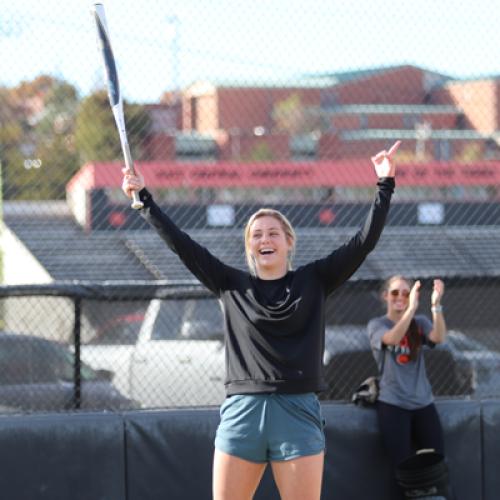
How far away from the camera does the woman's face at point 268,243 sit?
4.76 metres

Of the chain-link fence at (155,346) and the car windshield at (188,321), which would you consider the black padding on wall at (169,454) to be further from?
the car windshield at (188,321)

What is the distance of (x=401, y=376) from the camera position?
6570 mm

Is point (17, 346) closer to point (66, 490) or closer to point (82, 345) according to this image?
point (82, 345)

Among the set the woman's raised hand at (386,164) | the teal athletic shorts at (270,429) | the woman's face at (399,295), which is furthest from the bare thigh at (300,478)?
the woman's face at (399,295)

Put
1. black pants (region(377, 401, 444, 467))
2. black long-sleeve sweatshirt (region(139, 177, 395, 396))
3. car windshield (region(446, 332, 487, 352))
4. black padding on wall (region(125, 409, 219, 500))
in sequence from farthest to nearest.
Result: 1. car windshield (region(446, 332, 487, 352))
2. black pants (region(377, 401, 444, 467))
3. black padding on wall (region(125, 409, 219, 500))
4. black long-sleeve sweatshirt (region(139, 177, 395, 396))

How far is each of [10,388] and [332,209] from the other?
3.46 meters

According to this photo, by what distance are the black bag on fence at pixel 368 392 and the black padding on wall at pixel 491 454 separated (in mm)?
682

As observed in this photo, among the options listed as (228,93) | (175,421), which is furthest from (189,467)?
(228,93)

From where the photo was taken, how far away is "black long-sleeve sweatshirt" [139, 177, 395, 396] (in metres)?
4.65

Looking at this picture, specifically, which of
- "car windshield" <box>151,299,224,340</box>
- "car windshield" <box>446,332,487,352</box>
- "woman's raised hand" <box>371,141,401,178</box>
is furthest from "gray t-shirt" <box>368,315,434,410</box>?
"woman's raised hand" <box>371,141,401,178</box>

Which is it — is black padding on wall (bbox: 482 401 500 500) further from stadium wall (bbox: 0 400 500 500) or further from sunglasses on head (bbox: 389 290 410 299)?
sunglasses on head (bbox: 389 290 410 299)

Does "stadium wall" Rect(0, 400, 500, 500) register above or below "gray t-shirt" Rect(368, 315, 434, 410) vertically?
below

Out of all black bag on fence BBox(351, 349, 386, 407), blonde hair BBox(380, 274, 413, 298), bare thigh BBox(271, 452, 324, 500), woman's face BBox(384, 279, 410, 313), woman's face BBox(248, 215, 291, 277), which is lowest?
bare thigh BBox(271, 452, 324, 500)

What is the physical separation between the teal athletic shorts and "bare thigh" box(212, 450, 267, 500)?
1.1 inches
